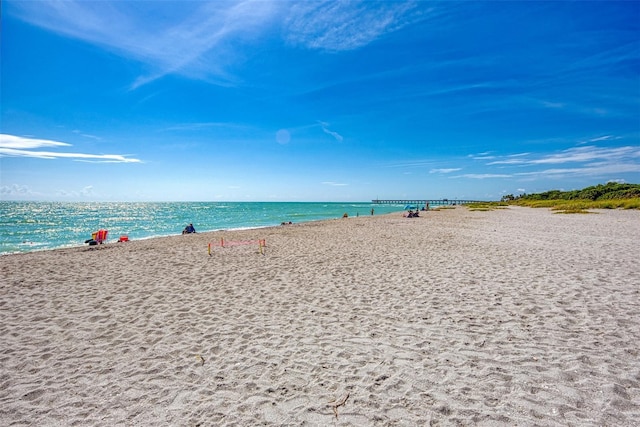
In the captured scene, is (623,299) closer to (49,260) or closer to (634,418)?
(634,418)

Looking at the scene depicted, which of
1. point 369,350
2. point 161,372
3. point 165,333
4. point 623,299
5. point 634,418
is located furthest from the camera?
point 623,299

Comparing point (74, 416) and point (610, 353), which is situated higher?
point (610, 353)

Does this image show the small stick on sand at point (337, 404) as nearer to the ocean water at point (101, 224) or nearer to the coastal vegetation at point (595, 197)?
the ocean water at point (101, 224)

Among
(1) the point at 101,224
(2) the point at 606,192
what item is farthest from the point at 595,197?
(1) the point at 101,224

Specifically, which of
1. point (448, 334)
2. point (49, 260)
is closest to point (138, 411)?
point (448, 334)

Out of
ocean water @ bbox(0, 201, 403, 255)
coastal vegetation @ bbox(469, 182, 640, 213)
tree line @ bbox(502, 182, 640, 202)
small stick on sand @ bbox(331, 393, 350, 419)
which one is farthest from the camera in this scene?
tree line @ bbox(502, 182, 640, 202)

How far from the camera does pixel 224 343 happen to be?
5.14 meters

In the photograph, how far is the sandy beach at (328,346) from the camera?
3.48 metres

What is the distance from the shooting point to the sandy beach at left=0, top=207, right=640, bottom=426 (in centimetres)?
348

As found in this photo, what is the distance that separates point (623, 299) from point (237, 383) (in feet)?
26.4

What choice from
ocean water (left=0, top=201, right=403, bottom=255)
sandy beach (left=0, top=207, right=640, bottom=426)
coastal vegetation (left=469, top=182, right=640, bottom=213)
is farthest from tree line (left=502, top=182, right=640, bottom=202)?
sandy beach (left=0, top=207, right=640, bottom=426)

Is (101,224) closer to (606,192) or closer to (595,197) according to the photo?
(595,197)

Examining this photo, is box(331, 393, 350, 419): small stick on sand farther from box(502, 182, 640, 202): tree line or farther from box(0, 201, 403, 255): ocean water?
box(502, 182, 640, 202): tree line

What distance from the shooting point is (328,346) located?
16.3ft
